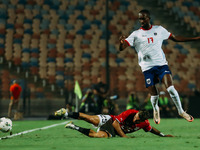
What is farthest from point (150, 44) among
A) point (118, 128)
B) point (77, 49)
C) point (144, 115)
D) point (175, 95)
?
point (77, 49)

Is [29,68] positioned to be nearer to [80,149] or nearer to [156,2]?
[156,2]

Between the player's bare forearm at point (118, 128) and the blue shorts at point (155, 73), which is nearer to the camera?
the player's bare forearm at point (118, 128)

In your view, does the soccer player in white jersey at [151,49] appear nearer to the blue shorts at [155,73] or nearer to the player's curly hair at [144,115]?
the blue shorts at [155,73]

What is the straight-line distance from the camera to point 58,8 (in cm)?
2559

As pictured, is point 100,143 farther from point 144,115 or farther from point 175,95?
point 175,95

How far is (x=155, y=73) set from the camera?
8.12 metres

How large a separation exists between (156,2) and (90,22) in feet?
17.8

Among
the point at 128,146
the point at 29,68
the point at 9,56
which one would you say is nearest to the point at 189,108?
the point at 29,68

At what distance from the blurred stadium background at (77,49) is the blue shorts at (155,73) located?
9809mm

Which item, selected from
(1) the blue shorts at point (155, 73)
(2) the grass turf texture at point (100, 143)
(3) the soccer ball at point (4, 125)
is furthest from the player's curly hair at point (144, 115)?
(3) the soccer ball at point (4, 125)

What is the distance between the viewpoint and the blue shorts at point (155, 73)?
7962 mm

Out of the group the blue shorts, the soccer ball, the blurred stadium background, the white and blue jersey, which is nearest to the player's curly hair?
the blue shorts

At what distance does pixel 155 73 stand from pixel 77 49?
1564cm

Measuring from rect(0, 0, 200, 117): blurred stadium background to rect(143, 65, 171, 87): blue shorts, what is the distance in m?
9.81
